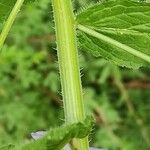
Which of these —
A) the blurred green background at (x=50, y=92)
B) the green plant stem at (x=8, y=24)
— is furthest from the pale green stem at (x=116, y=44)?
the blurred green background at (x=50, y=92)

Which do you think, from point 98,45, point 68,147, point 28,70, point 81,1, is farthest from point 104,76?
point 68,147

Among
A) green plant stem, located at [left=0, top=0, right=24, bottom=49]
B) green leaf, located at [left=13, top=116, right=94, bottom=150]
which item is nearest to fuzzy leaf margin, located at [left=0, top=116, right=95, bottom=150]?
green leaf, located at [left=13, top=116, right=94, bottom=150]

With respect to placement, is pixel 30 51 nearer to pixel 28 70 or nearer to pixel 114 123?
pixel 28 70

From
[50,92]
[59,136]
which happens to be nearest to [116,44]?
[59,136]

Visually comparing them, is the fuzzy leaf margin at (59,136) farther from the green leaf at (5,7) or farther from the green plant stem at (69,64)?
the green leaf at (5,7)

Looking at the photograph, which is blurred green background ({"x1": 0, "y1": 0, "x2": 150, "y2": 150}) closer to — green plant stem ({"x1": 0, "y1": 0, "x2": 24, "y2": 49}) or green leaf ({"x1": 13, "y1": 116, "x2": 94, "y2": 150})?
green plant stem ({"x1": 0, "y1": 0, "x2": 24, "y2": 49})

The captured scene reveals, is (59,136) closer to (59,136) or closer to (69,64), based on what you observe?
(59,136)
